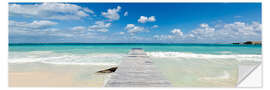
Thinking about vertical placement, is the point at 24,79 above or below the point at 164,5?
below

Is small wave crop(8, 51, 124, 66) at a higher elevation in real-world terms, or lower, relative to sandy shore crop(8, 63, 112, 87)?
higher

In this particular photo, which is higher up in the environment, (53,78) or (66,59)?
(66,59)

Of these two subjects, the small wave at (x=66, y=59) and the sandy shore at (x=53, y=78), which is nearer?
the sandy shore at (x=53, y=78)

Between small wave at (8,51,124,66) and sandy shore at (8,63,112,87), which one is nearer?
sandy shore at (8,63,112,87)

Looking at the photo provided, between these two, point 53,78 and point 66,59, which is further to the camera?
point 66,59

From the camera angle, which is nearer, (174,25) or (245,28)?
(245,28)

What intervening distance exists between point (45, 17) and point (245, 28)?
8069 millimetres

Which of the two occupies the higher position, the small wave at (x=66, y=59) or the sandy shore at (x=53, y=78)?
the small wave at (x=66, y=59)

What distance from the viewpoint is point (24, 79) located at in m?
3.69

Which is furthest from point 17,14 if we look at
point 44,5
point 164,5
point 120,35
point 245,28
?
point 245,28

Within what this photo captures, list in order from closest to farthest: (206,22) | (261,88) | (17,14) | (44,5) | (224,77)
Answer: (261,88), (224,77), (17,14), (44,5), (206,22)
